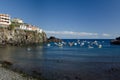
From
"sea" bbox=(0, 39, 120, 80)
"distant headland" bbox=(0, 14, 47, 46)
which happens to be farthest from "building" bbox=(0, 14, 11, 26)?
"sea" bbox=(0, 39, 120, 80)

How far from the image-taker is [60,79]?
33.3m

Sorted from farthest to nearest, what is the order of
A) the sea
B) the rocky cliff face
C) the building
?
the building
the rocky cliff face
the sea

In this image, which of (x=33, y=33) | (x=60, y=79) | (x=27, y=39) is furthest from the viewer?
(x=33, y=33)

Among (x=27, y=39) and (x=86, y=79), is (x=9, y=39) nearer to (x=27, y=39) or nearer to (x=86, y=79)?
(x=27, y=39)

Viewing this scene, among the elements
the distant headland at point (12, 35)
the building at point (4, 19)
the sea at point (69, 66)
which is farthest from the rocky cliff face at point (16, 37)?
the sea at point (69, 66)

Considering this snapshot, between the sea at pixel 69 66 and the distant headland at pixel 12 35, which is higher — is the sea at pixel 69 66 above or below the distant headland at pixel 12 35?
below

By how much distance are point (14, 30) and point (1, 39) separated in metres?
25.1

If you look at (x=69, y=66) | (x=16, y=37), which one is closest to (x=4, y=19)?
(x=16, y=37)

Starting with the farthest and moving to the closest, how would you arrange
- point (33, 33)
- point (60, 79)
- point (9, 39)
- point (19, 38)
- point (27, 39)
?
point (33, 33) → point (27, 39) → point (19, 38) → point (9, 39) → point (60, 79)

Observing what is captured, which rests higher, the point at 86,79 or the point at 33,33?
the point at 33,33

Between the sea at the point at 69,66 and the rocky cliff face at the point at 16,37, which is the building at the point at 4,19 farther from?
the sea at the point at 69,66

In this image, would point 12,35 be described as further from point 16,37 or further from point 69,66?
point 69,66

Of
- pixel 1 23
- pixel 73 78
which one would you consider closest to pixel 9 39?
pixel 1 23

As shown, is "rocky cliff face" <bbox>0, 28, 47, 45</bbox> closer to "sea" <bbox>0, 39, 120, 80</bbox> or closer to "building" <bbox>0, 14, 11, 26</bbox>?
"building" <bbox>0, 14, 11, 26</bbox>
